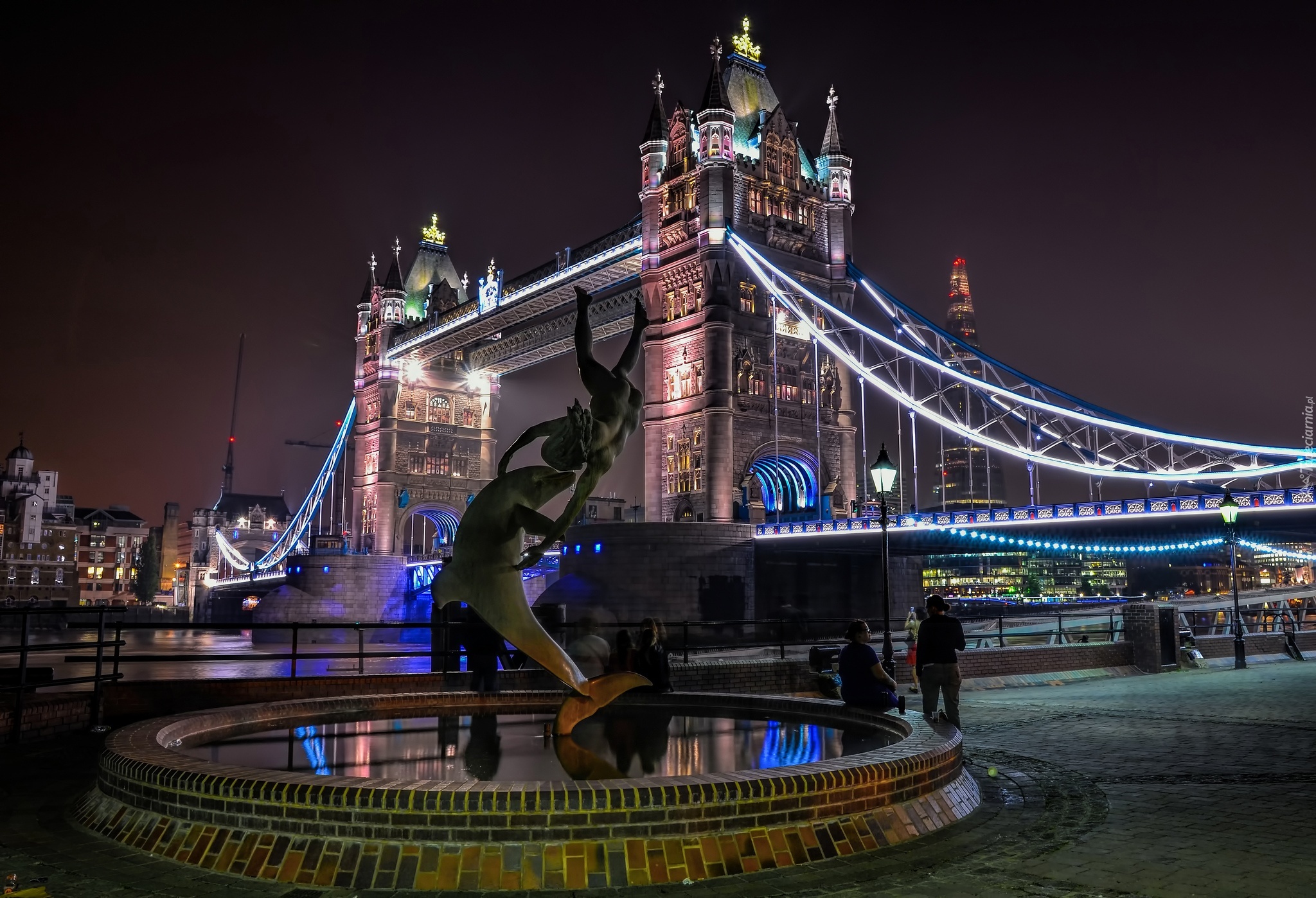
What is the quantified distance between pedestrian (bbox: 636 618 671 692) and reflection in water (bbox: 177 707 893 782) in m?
0.52

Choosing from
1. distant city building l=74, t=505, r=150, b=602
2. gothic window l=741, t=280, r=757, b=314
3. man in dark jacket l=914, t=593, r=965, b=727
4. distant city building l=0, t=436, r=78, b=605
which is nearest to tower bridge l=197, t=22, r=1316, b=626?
gothic window l=741, t=280, r=757, b=314

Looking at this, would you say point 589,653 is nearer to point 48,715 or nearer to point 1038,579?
point 48,715

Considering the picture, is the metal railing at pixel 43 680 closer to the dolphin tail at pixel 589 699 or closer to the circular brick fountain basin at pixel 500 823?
the circular brick fountain basin at pixel 500 823

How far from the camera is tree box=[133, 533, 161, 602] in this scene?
473 feet

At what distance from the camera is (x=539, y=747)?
328 inches

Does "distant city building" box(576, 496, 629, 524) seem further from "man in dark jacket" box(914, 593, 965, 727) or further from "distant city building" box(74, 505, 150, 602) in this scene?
"distant city building" box(74, 505, 150, 602)

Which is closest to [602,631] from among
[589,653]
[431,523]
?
[589,653]

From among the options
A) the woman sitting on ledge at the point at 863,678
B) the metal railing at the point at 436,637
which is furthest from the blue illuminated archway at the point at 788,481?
the woman sitting on ledge at the point at 863,678

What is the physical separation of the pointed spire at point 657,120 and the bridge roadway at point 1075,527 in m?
19.6

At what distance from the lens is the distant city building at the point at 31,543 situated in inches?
4552

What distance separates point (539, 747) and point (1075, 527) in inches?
1220

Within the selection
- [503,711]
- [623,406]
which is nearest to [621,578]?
[503,711]

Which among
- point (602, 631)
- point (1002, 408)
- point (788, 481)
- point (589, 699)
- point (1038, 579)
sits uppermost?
point (1002, 408)

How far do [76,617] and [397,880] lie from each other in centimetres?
10145
